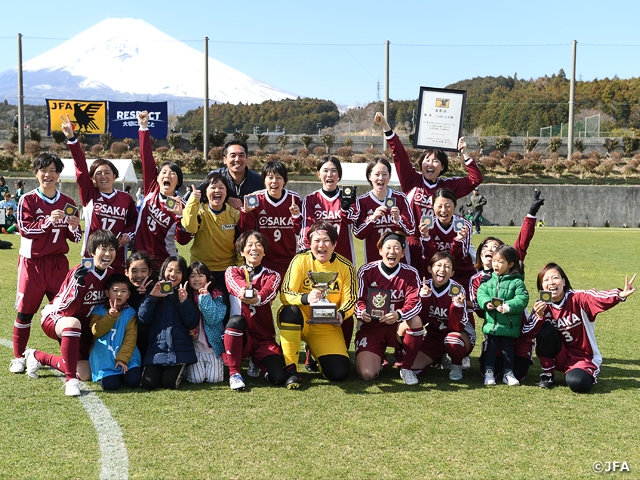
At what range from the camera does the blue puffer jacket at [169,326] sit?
491cm

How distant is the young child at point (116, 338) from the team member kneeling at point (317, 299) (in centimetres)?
111

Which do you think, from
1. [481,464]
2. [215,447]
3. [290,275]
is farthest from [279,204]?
[481,464]

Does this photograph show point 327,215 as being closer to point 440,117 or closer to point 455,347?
point 455,347

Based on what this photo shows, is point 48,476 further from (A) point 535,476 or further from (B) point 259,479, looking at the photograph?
(A) point 535,476

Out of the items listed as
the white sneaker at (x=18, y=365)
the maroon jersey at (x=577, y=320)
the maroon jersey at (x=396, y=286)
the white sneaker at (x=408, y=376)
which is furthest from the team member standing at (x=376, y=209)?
the white sneaker at (x=18, y=365)

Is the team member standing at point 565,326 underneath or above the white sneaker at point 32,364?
above

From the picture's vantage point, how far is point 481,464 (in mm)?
3467

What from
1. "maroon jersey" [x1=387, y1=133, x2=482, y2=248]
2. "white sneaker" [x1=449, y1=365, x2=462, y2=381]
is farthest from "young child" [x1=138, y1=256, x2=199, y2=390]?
"maroon jersey" [x1=387, y1=133, x2=482, y2=248]

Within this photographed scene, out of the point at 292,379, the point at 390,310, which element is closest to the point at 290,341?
the point at 292,379

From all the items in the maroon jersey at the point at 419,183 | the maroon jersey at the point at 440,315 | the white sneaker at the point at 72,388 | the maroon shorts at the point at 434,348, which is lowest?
the white sneaker at the point at 72,388

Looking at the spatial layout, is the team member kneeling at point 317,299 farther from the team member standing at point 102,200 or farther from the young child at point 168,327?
the team member standing at point 102,200

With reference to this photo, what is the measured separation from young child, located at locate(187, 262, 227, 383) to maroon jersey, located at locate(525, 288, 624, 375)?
92.5 inches

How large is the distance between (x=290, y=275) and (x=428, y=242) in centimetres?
125

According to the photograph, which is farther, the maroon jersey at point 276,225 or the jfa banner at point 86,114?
the jfa banner at point 86,114
